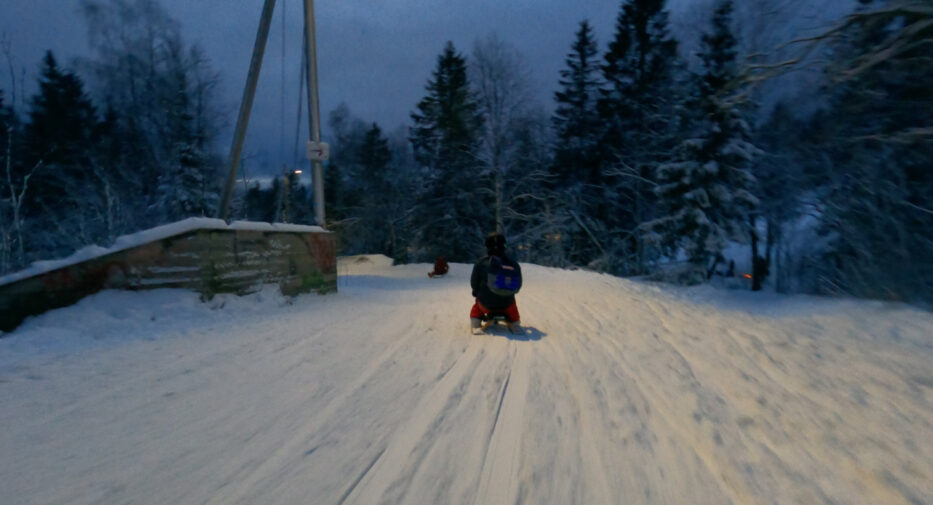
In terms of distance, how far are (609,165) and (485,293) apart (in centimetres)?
2389

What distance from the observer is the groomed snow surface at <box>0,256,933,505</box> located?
7.29 ft

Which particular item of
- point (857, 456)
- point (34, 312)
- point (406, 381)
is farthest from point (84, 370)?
point (857, 456)

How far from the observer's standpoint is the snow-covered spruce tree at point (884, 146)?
633 centimetres

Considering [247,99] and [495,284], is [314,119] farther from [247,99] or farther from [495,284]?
[495,284]

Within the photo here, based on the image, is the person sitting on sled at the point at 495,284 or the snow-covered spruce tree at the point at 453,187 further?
the snow-covered spruce tree at the point at 453,187

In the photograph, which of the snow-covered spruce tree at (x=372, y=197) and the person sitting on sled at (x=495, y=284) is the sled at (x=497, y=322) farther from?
the snow-covered spruce tree at (x=372, y=197)

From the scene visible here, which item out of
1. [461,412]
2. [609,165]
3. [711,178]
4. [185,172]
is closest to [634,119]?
[609,165]

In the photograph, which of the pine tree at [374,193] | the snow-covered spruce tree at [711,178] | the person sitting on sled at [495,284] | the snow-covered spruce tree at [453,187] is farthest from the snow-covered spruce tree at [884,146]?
the pine tree at [374,193]

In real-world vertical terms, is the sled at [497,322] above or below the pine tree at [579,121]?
below

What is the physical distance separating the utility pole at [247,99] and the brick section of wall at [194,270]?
2.53 metres

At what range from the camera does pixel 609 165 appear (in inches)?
1078

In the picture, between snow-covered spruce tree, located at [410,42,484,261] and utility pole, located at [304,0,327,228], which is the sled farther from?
snow-covered spruce tree, located at [410,42,484,261]

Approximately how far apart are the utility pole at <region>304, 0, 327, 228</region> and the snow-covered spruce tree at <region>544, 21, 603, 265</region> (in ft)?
56.0

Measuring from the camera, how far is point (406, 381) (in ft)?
12.9
